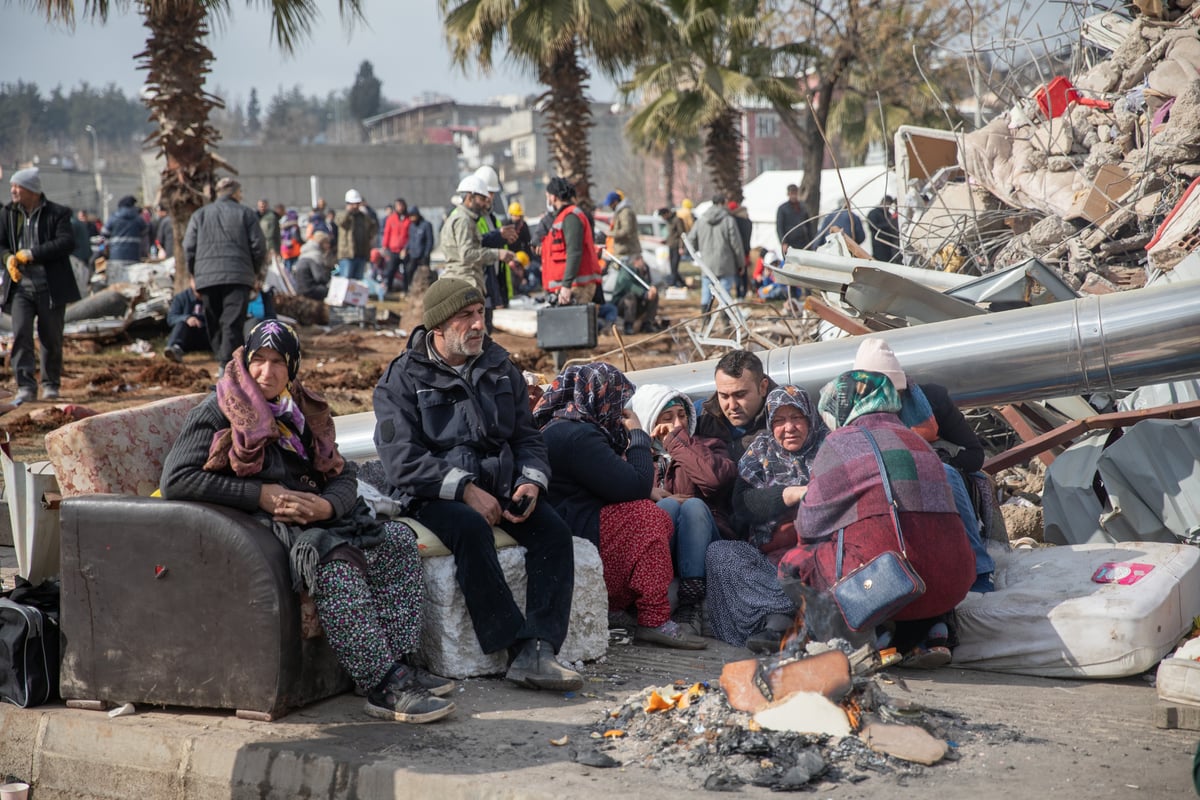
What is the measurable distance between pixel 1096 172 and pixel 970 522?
15.5 ft

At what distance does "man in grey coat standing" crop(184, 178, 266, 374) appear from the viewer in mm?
10000

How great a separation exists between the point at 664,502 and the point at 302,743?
1.98 meters

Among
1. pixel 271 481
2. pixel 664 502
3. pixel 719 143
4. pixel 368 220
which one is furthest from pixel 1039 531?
pixel 719 143

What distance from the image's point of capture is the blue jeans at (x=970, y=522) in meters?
4.84

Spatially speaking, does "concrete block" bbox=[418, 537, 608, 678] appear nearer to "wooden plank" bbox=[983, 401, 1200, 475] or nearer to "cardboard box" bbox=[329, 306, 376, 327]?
"wooden plank" bbox=[983, 401, 1200, 475]

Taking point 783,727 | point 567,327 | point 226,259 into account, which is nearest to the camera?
point 783,727

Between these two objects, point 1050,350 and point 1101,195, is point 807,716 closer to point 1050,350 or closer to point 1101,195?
point 1050,350

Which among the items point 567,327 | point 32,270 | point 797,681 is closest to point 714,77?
point 567,327

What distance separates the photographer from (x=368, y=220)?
20000 mm

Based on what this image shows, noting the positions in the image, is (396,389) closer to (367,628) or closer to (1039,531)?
(367,628)

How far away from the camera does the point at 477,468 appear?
4.52 metres

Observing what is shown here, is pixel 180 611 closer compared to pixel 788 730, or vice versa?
pixel 788 730

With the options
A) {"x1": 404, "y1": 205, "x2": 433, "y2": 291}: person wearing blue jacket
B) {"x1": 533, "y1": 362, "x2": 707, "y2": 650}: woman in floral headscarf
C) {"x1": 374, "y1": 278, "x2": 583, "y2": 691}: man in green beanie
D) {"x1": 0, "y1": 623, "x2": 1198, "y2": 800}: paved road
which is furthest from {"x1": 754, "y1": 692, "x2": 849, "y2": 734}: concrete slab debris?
{"x1": 404, "y1": 205, "x2": 433, "y2": 291}: person wearing blue jacket

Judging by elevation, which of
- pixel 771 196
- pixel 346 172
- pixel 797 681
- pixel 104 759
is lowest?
pixel 104 759
